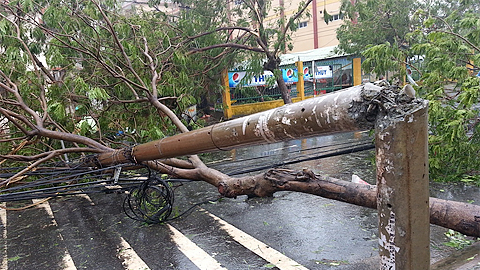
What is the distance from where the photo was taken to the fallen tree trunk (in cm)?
261

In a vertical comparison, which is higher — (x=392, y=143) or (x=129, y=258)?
(x=392, y=143)

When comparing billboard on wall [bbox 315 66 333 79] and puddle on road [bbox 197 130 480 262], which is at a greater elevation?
billboard on wall [bbox 315 66 333 79]

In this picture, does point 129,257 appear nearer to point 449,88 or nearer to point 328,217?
point 328,217

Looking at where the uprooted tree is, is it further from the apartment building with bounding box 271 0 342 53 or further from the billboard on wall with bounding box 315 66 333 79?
the apartment building with bounding box 271 0 342 53

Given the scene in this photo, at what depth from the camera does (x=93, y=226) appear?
19.9ft

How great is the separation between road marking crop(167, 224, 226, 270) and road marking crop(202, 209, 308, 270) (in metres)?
0.52

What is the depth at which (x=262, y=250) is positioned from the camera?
4.64m

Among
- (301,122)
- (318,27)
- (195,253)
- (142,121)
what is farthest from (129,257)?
(318,27)

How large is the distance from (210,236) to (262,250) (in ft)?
3.02

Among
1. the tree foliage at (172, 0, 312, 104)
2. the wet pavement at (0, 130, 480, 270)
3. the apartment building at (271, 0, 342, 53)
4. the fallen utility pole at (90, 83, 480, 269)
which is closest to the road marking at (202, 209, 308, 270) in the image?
the wet pavement at (0, 130, 480, 270)

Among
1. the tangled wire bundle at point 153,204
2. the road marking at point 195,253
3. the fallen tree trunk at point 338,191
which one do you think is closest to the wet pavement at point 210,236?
the road marking at point 195,253

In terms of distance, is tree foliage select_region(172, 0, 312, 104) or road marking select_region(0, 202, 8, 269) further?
tree foliage select_region(172, 0, 312, 104)

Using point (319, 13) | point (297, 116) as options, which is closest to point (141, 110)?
point (297, 116)

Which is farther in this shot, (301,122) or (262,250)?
(262,250)
